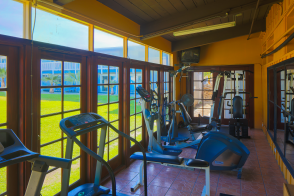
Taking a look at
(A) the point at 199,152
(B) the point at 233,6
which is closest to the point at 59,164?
(A) the point at 199,152

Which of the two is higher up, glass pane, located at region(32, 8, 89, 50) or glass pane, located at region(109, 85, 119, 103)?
glass pane, located at region(32, 8, 89, 50)

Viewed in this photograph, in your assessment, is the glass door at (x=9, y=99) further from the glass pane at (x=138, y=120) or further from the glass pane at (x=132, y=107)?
the glass pane at (x=138, y=120)

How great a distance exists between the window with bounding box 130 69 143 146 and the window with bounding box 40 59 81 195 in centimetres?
183

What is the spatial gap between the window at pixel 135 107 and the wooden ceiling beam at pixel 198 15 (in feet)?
2.88

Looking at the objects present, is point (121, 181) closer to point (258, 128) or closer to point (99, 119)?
point (99, 119)

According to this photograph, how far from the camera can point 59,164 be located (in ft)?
5.01

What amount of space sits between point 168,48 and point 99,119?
5036mm

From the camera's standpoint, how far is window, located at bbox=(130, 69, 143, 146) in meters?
4.76

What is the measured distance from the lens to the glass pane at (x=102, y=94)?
3588mm

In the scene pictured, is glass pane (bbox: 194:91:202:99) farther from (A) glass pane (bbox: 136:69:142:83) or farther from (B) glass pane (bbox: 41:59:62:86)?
(B) glass pane (bbox: 41:59:62:86)

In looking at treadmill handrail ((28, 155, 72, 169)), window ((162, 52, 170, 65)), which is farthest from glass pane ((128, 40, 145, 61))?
treadmill handrail ((28, 155, 72, 169))

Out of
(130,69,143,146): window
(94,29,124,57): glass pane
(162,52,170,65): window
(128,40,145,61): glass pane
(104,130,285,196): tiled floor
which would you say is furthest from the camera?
(162,52,170,65): window

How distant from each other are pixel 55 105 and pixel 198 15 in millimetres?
3080

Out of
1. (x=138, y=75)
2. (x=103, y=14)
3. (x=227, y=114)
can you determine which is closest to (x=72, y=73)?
(x=103, y=14)
